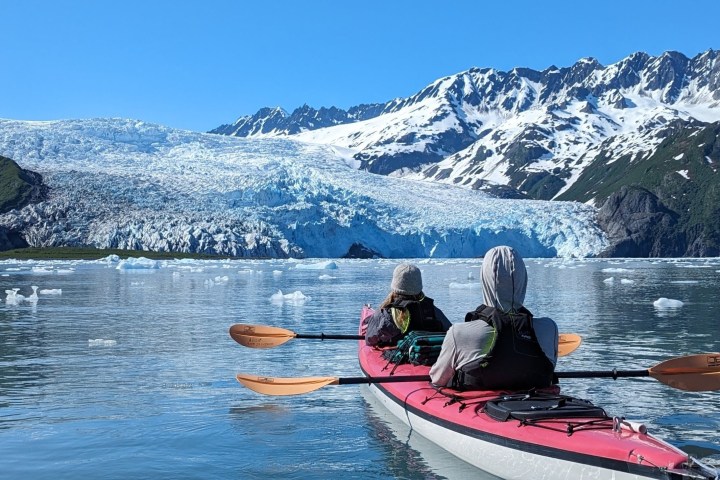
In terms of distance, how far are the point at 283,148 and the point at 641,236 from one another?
52.4m

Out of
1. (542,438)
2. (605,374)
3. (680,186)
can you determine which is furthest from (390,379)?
(680,186)

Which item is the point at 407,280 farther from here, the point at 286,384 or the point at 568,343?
the point at 568,343

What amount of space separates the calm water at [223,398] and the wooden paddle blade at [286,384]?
492 mm

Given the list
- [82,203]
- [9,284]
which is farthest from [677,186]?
[9,284]

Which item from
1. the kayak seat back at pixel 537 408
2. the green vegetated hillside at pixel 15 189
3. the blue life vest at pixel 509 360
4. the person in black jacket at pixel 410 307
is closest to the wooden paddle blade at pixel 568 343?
the person in black jacket at pixel 410 307

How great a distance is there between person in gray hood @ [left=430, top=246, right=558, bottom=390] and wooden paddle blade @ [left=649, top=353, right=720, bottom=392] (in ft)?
5.29

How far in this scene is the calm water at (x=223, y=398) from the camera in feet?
20.8

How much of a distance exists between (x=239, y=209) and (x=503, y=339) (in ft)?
183

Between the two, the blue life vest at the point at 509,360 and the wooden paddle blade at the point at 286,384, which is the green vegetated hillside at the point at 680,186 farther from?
the blue life vest at the point at 509,360

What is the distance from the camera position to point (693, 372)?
22.3 ft

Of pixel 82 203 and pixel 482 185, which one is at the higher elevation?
pixel 482 185

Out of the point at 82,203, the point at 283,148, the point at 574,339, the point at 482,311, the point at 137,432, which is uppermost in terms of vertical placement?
the point at 283,148

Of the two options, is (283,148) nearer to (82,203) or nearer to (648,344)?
(82,203)

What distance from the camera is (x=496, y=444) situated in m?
5.41
